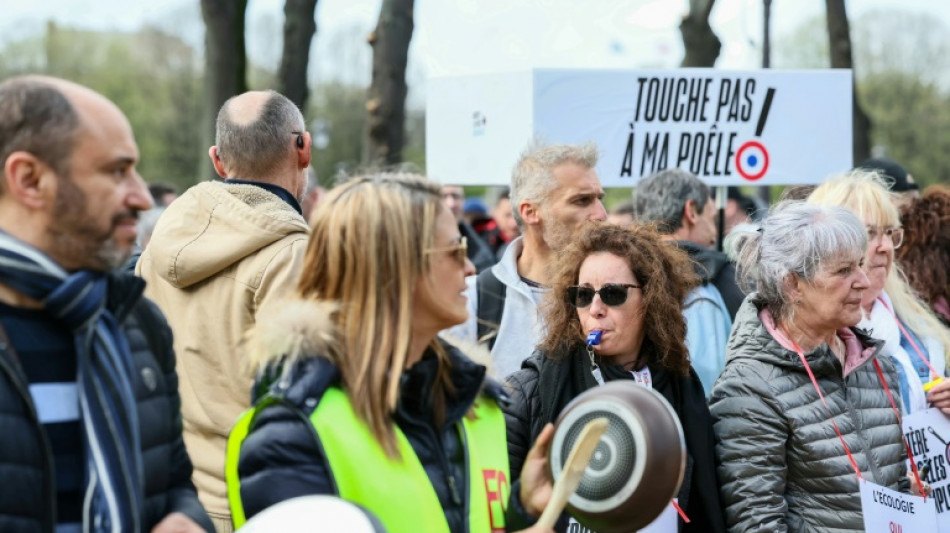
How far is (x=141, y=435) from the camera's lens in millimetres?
2711

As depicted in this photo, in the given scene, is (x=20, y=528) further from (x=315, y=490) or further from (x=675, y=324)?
(x=675, y=324)

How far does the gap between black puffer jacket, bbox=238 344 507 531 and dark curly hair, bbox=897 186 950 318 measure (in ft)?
12.6

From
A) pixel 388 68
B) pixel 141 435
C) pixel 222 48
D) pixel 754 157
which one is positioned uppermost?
pixel 222 48

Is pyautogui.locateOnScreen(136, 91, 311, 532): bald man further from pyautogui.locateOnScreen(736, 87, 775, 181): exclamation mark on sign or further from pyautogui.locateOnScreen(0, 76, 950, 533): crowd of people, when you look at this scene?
pyautogui.locateOnScreen(736, 87, 775, 181): exclamation mark on sign

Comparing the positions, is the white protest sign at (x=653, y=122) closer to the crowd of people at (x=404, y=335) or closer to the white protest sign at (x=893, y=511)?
the crowd of people at (x=404, y=335)

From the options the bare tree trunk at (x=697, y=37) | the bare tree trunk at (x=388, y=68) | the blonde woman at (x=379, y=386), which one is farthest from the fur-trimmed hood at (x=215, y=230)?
the bare tree trunk at (x=697, y=37)

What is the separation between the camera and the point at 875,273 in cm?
542

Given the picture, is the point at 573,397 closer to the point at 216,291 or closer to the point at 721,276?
the point at 216,291

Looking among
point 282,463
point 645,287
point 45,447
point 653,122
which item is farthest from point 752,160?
point 45,447

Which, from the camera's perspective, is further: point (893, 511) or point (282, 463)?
point (893, 511)

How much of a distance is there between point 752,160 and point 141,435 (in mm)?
5288

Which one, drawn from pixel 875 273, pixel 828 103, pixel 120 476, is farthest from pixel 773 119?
pixel 120 476

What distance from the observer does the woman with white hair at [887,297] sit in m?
5.35

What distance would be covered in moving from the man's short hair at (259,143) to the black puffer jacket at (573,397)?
113cm
